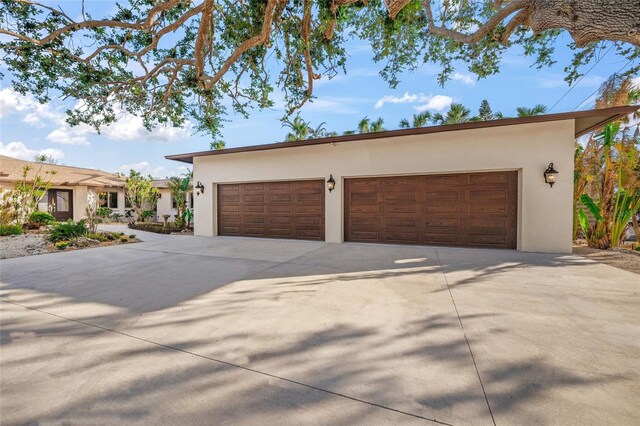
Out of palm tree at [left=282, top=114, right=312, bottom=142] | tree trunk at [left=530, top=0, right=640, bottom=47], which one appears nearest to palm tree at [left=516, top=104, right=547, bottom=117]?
A: palm tree at [left=282, top=114, right=312, bottom=142]

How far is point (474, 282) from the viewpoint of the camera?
399 cm

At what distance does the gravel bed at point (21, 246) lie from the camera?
6.55 m

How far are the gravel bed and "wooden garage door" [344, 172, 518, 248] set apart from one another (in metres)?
8.39

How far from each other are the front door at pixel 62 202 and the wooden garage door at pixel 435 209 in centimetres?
1854

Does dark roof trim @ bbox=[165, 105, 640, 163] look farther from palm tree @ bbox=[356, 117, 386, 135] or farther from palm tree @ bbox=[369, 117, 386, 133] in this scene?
palm tree @ bbox=[369, 117, 386, 133]

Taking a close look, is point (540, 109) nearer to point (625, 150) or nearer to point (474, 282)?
point (625, 150)

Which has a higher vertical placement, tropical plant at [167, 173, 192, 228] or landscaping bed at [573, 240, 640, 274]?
tropical plant at [167, 173, 192, 228]

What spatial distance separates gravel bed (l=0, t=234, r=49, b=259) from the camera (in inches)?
258

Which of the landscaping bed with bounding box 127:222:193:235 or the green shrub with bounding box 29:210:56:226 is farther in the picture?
the green shrub with bounding box 29:210:56:226

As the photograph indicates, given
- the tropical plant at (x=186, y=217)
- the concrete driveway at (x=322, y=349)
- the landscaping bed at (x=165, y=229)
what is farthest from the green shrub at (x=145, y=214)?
the concrete driveway at (x=322, y=349)

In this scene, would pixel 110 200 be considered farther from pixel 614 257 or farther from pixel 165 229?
pixel 614 257

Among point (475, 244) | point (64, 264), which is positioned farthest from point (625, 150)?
point (64, 264)

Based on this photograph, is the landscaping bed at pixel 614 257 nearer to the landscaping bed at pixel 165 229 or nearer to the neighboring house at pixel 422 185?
the neighboring house at pixel 422 185

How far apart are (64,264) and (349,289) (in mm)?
5826
